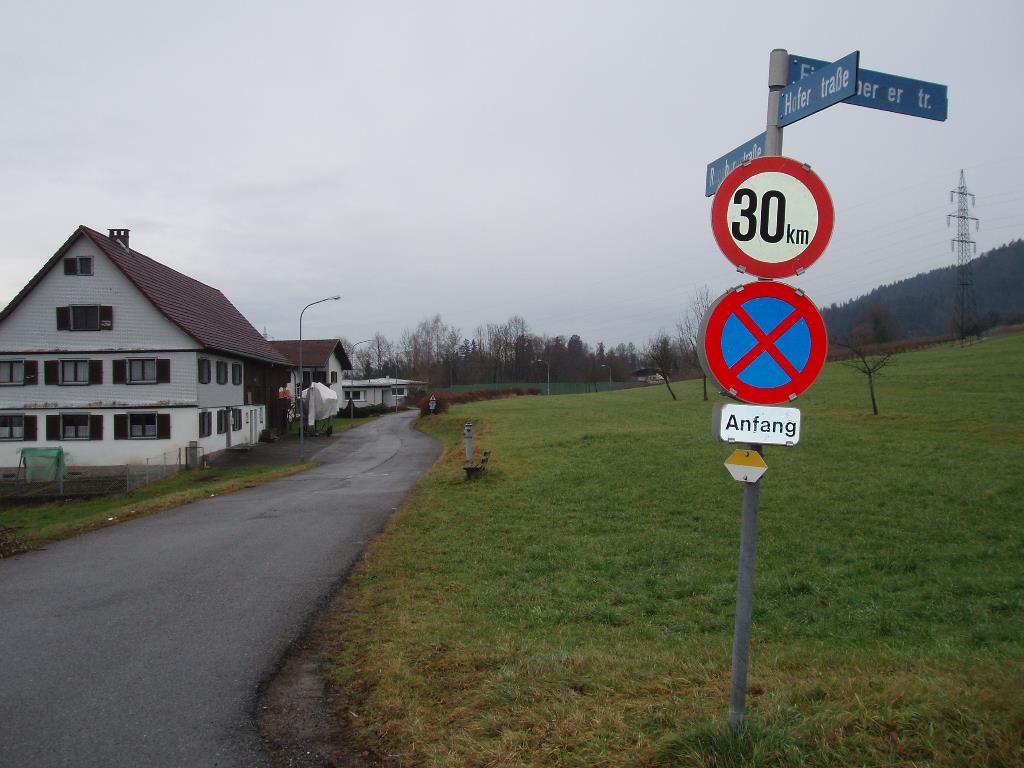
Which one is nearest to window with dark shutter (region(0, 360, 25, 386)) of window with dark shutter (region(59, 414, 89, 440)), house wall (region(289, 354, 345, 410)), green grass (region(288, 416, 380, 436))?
window with dark shutter (region(59, 414, 89, 440))

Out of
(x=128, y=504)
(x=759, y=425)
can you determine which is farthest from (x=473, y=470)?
(x=128, y=504)

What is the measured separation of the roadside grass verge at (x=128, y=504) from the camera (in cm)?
1453

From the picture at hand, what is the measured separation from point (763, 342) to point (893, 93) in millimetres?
1819

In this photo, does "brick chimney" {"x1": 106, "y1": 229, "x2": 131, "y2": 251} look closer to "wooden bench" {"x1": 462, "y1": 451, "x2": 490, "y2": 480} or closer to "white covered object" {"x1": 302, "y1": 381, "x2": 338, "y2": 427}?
"white covered object" {"x1": 302, "y1": 381, "x2": 338, "y2": 427}

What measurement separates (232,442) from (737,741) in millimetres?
40149

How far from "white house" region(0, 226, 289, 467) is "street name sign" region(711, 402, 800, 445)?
34894 mm

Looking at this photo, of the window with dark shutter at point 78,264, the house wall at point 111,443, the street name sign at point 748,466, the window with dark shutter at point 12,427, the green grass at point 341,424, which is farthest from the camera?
the green grass at point 341,424

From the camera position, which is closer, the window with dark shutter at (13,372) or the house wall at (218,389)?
the window with dark shutter at (13,372)

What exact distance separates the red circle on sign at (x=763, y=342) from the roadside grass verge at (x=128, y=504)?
40.7 ft

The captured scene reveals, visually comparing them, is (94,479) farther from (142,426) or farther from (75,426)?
(75,426)

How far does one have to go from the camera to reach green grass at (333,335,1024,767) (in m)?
3.48

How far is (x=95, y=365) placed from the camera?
1361 inches

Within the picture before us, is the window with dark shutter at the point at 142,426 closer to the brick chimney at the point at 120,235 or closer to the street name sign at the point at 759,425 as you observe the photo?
the brick chimney at the point at 120,235

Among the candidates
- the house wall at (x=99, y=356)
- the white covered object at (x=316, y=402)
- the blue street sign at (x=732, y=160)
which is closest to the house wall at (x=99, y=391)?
the house wall at (x=99, y=356)
